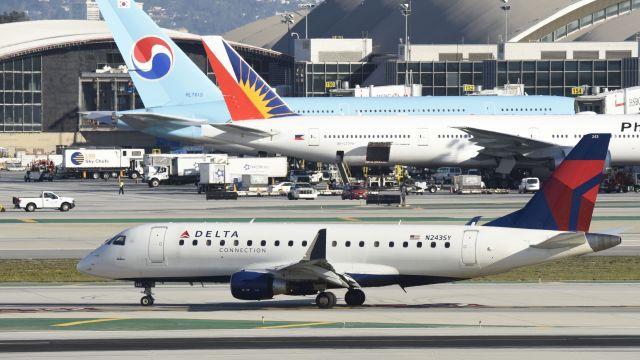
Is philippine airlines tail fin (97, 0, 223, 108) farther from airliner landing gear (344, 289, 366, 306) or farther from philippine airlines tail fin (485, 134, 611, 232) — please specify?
philippine airlines tail fin (485, 134, 611, 232)

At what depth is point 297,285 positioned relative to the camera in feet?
130

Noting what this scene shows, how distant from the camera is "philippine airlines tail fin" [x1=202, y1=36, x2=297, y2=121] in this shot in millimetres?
97375

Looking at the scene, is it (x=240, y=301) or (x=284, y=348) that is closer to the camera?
(x=284, y=348)

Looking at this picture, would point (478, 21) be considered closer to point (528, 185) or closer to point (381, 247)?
point (528, 185)

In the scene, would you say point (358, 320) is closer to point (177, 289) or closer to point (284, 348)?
point (284, 348)

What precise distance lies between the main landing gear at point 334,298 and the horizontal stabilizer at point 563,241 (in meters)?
5.91

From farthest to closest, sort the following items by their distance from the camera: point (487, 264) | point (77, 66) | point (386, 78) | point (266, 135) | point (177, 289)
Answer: point (77, 66)
point (386, 78)
point (266, 135)
point (177, 289)
point (487, 264)

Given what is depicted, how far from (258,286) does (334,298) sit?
9.64 feet

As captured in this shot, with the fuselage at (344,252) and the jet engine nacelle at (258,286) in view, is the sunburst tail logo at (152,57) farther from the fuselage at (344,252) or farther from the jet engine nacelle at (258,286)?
the jet engine nacelle at (258,286)

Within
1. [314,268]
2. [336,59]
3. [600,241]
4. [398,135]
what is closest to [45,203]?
[398,135]

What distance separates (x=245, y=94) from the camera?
97.8 meters

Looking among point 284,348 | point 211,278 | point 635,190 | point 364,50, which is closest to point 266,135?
point 635,190

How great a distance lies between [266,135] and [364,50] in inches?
3019

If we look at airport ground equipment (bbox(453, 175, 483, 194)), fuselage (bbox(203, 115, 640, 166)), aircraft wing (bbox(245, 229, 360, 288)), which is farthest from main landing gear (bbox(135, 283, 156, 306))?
airport ground equipment (bbox(453, 175, 483, 194))
